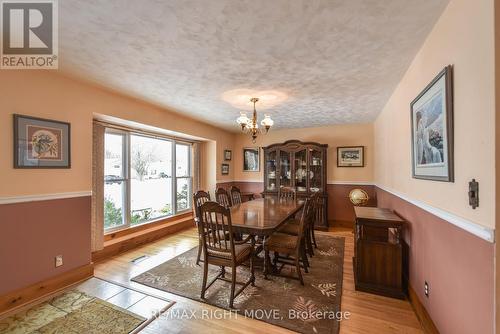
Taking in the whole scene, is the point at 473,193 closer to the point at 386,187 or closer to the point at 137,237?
the point at 386,187

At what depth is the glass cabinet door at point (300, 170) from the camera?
5.18 m

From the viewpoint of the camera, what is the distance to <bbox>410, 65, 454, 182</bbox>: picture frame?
1344 mm

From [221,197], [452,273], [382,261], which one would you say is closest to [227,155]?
[221,197]

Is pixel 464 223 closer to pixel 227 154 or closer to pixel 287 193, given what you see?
pixel 287 193

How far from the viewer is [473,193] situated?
1.12 m

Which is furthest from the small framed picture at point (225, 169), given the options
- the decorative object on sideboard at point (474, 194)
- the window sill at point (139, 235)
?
the decorative object on sideboard at point (474, 194)

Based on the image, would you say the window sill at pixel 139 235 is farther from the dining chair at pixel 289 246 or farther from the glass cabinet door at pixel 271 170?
the dining chair at pixel 289 246

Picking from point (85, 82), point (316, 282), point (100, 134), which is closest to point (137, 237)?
point (100, 134)

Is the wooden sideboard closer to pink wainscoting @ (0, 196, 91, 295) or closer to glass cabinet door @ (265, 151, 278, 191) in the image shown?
glass cabinet door @ (265, 151, 278, 191)

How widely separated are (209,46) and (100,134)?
2333 millimetres

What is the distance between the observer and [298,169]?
5250 millimetres

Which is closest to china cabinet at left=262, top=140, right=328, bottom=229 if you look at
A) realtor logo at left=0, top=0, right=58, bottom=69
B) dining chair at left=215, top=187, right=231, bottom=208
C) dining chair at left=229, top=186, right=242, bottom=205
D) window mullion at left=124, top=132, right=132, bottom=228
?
dining chair at left=229, top=186, right=242, bottom=205

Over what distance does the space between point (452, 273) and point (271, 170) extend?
4.23 meters

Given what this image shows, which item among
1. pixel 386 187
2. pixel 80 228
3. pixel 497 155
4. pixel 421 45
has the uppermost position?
pixel 421 45
